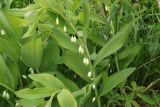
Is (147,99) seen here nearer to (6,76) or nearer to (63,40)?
(63,40)

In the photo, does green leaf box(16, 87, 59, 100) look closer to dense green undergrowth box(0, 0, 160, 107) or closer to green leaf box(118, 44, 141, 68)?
dense green undergrowth box(0, 0, 160, 107)

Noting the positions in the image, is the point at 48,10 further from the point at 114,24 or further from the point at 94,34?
the point at 114,24

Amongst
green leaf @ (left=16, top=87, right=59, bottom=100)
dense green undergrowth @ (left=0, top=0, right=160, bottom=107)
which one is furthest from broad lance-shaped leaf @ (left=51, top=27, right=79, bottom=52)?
green leaf @ (left=16, top=87, right=59, bottom=100)

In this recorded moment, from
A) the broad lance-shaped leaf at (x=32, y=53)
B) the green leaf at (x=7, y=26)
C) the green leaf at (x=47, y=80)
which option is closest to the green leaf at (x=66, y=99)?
the green leaf at (x=47, y=80)

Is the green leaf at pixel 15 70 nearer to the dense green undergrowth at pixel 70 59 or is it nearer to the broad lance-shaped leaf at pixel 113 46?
the dense green undergrowth at pixel 70 59

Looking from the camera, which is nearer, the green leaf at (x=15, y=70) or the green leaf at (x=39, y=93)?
the green leaf at (x=39, y=93)

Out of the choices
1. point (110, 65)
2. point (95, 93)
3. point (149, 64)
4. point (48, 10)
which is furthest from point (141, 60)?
point (48, 10)
